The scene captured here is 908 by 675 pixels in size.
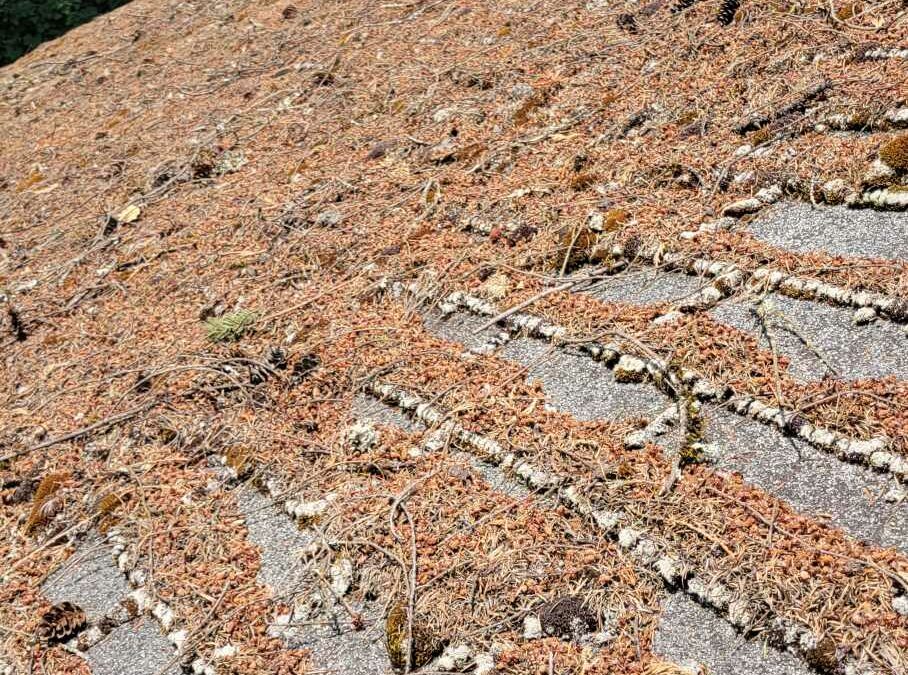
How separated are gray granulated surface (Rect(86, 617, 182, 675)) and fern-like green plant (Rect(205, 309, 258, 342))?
1974 millimetres

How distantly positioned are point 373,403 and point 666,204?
2.02m

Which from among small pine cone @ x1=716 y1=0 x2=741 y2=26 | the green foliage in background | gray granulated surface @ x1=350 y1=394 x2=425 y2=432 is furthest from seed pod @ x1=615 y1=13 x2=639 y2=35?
the green foliage in background

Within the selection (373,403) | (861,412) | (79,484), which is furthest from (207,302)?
(861,412)

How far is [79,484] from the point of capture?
4543 millimetres

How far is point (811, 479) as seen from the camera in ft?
9.78

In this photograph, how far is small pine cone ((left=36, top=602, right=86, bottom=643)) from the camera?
12.1 feet

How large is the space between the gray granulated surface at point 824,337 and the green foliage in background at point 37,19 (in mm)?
14447

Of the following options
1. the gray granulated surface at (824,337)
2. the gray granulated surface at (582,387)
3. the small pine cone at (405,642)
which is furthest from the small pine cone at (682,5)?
the small pine cone at (405,642)

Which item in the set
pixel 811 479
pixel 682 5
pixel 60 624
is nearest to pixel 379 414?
pixel 60 624

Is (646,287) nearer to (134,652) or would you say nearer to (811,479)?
(811,479)

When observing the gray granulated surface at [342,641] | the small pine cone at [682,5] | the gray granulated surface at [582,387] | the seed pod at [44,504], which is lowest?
the gray granulated surface at [342,641]

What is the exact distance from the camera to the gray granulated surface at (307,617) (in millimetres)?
3104

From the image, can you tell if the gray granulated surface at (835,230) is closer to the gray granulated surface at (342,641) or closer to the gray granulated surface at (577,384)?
the gray granulated surface at (577,384)

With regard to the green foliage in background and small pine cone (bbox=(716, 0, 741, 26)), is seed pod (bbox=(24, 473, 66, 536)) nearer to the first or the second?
small pine cone (bbox=(716, 0, 741, 26))
